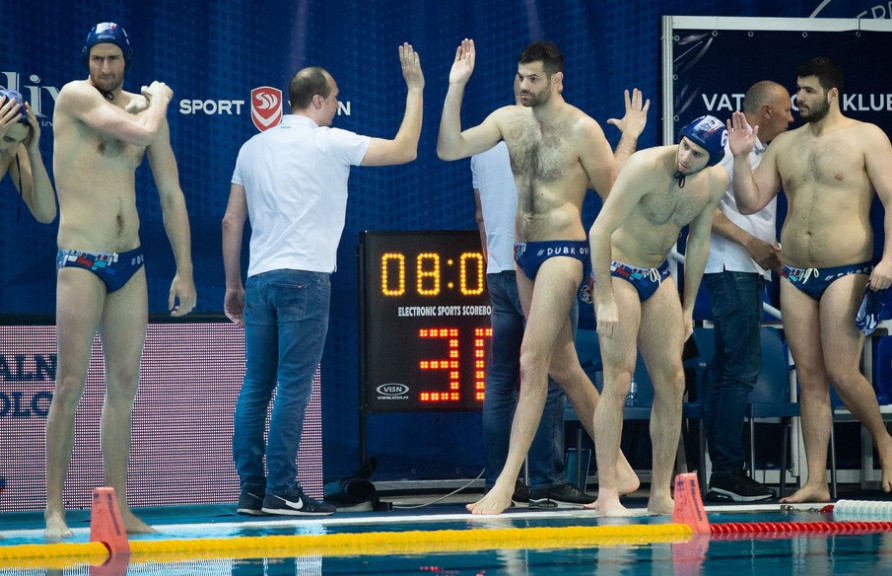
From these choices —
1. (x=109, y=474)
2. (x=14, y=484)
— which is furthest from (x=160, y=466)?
(x=109, y=474)

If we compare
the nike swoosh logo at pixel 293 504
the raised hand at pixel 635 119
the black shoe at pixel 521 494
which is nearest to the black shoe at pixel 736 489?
the black shoe at pixel 521 494

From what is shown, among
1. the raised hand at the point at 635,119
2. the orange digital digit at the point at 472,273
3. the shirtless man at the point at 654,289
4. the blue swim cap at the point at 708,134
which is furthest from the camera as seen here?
the orange digital digit at the point at 472,273

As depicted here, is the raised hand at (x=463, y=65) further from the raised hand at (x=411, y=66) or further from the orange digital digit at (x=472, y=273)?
the orange digital digit at (x=472, y=273)

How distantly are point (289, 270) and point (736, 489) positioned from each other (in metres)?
2.74

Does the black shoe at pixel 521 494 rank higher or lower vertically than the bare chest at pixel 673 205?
lower

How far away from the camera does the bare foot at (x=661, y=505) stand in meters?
6.79

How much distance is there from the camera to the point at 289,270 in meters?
7.11

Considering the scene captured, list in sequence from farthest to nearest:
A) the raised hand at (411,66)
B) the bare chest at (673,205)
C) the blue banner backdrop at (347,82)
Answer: the blue banner backdrop at (347,82)
the raised hand at (411,66)
the bare chest at (673,205)

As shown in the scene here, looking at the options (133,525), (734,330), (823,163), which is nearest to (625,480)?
(734,330)

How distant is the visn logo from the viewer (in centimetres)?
788

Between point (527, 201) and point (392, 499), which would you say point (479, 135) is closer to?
point (527, 201)

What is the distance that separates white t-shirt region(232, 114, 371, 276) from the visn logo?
3.05 ft

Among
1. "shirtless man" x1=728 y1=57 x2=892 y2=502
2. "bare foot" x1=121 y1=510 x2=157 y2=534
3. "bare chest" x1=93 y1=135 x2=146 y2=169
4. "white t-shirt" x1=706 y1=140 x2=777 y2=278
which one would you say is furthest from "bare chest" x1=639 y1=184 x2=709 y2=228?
"bare foot" x1=121 y1=510 x2=157 y2=534

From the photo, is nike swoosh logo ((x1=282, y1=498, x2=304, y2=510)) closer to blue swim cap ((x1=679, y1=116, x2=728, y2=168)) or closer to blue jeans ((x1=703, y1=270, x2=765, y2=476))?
blue jeans ((x1=703, y1=270, x2=765, y2=476))
